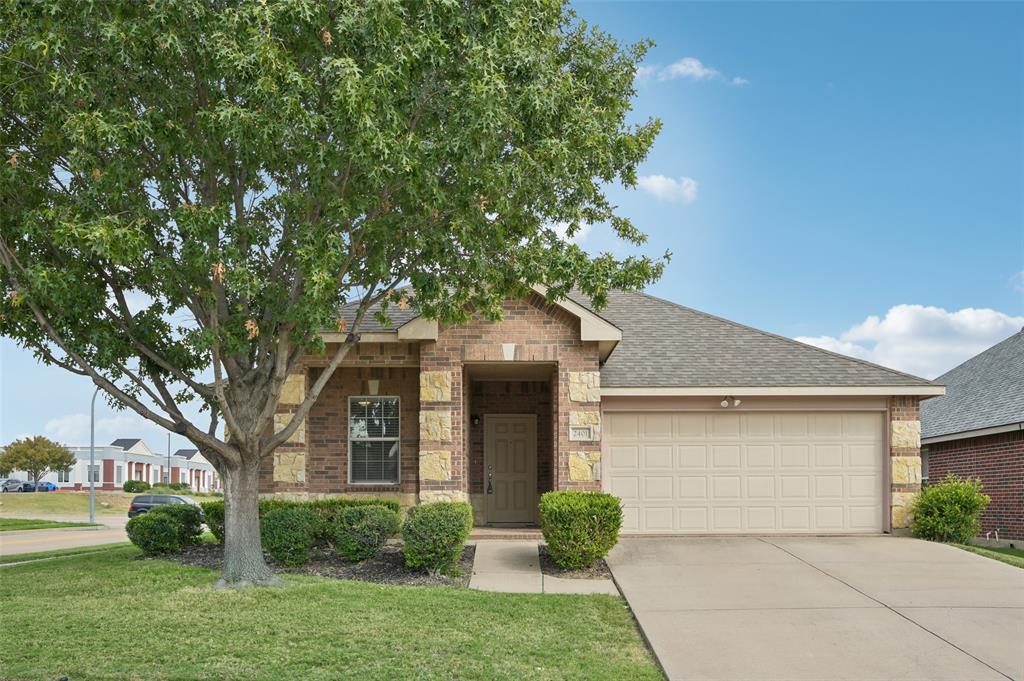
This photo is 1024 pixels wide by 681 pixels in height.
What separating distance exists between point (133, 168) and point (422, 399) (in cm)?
625

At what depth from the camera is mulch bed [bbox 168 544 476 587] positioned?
12336mm

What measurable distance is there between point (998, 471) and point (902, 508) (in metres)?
5.55

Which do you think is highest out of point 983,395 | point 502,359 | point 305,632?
point 502,359

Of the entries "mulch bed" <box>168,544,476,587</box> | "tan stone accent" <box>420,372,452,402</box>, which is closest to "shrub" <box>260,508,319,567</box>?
"mulch bed" <box>168,544,476,587</box>

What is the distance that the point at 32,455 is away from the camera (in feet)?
189

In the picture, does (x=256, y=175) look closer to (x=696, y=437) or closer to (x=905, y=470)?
(x=696, y=437)

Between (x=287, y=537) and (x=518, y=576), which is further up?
(x=287, y=537)

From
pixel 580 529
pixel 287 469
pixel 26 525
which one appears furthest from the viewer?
pixel 26 525

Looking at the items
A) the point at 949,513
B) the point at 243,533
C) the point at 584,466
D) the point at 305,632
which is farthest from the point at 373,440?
the point at 949,513

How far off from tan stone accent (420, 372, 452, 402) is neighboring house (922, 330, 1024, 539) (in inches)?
492

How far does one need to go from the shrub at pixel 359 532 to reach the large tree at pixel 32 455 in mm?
52567

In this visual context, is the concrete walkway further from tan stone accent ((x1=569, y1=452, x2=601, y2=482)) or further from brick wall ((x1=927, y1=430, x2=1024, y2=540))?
brick wall ((x1=927, y1=430, x2=1024, y2=540))

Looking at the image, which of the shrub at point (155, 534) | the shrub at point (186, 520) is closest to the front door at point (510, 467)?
the shrub at point (186, 520)

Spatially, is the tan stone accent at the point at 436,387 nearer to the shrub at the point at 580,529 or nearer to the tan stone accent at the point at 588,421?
the tan stone accent at the point at 588,421
